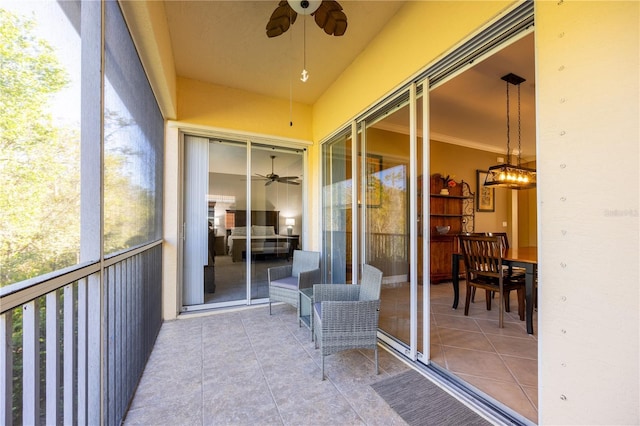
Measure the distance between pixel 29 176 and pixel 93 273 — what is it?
0.59m

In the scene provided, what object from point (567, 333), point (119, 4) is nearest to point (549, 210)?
point (567, 333)

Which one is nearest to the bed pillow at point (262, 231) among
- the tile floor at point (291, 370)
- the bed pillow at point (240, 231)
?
the bed pillow at point (240, 231)

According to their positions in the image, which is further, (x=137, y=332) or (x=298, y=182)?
(x=298, y=182)

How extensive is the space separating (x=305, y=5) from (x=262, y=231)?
2766 millimetres

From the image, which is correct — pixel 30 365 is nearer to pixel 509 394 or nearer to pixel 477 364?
pixel 509 394

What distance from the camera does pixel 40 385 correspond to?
2.96ft

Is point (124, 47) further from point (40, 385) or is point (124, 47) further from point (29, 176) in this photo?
point (40, 385)

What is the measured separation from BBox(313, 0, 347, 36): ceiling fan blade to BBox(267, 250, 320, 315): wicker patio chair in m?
2.41

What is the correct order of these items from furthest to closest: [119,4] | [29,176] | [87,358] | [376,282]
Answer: [376,282]
[119,4]
[87,358]
[29,176]

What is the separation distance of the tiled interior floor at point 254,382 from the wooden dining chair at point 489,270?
5.13 ft

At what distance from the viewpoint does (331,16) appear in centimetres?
199

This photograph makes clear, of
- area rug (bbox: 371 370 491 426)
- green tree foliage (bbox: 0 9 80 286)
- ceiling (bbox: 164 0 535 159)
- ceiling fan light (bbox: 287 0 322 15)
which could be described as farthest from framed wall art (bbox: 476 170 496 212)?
green tree foliage (bbox: 0 9 80 286)

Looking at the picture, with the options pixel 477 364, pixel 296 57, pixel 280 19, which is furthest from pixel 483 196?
pixel 280 19

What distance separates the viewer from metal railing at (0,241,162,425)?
30.4 inches
